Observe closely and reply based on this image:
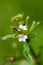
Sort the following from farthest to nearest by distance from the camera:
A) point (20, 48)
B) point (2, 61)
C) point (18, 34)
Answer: point (20, 48) → point (2, 61) → point (18, 34)

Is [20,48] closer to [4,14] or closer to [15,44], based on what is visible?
[15,44]

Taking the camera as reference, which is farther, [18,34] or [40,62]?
[40,62]

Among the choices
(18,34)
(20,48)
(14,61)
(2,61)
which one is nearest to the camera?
(18,34)

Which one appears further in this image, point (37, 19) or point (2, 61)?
point (37, 19)

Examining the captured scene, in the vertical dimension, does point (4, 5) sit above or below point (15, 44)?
above

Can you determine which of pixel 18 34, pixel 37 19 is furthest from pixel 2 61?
pixel 37 19

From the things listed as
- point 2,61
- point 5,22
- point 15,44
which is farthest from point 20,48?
point 5,22

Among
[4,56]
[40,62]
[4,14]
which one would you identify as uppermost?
[4,14]

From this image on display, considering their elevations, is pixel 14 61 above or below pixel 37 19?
below

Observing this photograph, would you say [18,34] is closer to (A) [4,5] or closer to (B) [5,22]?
(B) [5,22]
